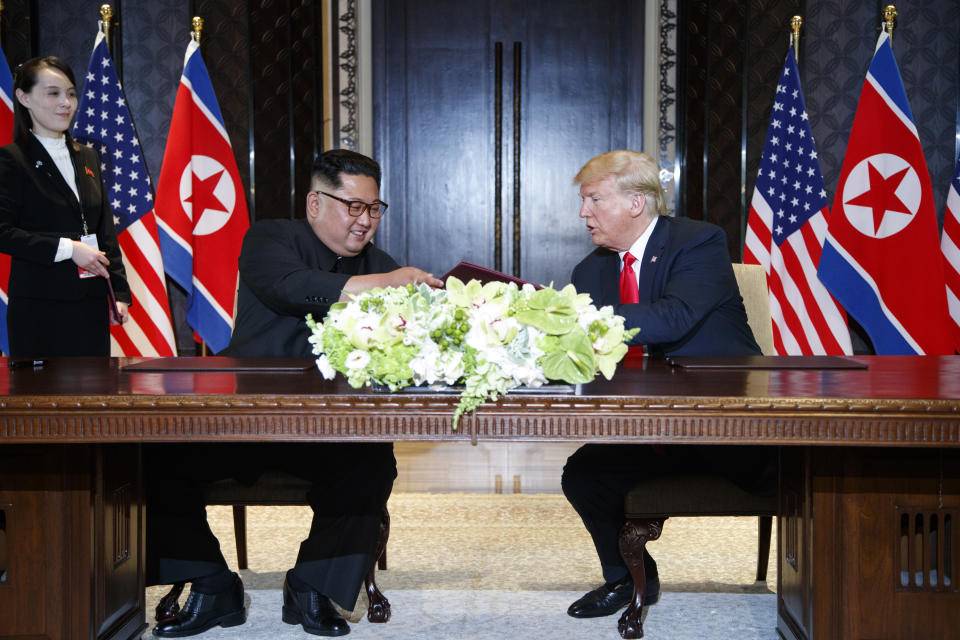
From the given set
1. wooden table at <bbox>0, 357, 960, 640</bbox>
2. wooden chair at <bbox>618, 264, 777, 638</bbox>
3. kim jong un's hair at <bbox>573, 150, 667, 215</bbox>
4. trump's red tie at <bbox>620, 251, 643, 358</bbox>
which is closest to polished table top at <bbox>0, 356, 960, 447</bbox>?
wooden table at <bbox>0, 357, 960, 640</bbox>

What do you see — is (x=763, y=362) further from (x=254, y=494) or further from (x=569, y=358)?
(x=254, y=494)

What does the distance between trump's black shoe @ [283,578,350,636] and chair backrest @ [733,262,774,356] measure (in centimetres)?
161

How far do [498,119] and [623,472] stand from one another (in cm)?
375

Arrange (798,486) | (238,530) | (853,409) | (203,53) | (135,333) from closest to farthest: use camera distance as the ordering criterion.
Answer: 1. (853,409)
2. (798,486)
3. (238,530)
4. (135,333)
5. (203,53)

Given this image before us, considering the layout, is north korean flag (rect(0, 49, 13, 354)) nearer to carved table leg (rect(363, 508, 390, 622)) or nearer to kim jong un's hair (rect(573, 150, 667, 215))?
carved table leg (rect(363, 508, 390, 622))

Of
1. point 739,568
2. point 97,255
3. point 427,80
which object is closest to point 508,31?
point 427,80

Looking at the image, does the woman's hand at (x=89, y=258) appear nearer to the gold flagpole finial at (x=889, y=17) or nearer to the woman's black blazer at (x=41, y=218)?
the woman's black blazer at (x=41, y=218)

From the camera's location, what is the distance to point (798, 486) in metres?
2.04

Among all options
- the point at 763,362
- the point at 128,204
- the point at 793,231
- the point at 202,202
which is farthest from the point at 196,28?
the point at 763,362

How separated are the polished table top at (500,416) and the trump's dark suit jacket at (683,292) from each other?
0.72 meters

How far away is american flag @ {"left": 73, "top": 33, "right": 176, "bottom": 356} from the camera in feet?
15.0

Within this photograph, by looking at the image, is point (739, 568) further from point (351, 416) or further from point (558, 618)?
point (351, 416)

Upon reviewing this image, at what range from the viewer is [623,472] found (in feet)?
7.62

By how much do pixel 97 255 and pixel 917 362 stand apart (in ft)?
8.35
